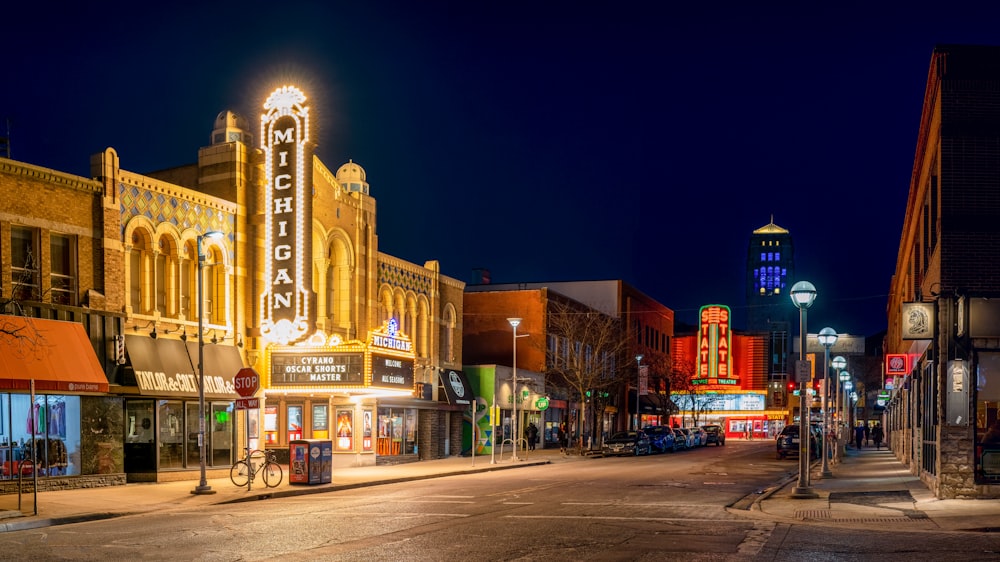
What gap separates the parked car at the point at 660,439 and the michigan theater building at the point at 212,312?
15.2 meters

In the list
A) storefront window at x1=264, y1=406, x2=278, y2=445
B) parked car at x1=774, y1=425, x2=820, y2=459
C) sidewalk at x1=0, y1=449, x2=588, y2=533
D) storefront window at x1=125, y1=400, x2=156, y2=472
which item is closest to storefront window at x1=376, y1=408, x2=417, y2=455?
storefront window at x1=264, y1=406, x2=278, y2=445

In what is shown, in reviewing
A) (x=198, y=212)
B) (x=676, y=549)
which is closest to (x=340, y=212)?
(x=198, y=212)

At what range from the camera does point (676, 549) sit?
14008 millimetres

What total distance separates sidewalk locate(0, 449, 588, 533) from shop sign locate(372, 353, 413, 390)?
118 inches

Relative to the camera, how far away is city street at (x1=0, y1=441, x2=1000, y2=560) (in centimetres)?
1365

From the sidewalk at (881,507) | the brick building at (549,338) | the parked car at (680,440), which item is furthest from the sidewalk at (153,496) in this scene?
the parked car at (680,440)

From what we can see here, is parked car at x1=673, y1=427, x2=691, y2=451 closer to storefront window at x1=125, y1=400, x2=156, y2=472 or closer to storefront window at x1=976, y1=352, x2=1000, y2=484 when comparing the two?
storefront window at x1=125, y1=400, x2=156, y2=472

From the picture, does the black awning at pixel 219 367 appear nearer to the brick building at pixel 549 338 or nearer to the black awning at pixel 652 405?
the brick building at pixel 549 338

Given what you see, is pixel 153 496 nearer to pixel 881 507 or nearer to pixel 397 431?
pixel 881 507

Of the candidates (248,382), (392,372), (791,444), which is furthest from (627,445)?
(248,382)

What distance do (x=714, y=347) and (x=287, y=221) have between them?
220ft

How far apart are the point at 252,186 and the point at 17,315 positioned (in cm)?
1021

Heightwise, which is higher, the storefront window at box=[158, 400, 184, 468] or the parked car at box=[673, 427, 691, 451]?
the storefront window at box=[158, 400, 184, 468]

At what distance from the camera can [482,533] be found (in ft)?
51.8
